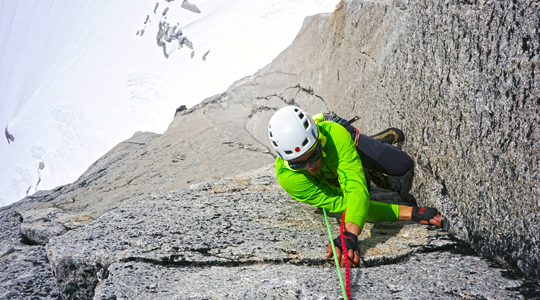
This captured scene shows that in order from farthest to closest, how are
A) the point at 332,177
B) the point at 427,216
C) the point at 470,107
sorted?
the point at 332,177 → the point at 427,216 → the point at 470,107

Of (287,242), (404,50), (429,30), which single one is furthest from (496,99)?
(287,242)

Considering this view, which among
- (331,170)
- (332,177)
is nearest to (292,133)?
(331,170)

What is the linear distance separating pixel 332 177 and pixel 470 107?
3.47 ft

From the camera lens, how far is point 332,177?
9.40 feet

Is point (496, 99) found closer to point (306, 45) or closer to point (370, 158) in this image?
point (370, 158)

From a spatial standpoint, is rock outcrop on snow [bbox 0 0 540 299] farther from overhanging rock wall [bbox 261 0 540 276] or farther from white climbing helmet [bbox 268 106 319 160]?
white climbing helmet [bbox 268 106 319 160]

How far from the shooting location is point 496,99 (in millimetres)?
2021

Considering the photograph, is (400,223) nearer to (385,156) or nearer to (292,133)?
(385,156)

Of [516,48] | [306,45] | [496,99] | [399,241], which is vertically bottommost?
[399,241]

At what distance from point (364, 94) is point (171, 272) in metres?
2.73

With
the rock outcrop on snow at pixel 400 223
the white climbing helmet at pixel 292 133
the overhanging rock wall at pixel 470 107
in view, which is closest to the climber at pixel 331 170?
the white climbing helmet at pixel 292 133

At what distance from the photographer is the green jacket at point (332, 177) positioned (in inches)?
94.5

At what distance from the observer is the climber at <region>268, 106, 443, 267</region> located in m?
2.29

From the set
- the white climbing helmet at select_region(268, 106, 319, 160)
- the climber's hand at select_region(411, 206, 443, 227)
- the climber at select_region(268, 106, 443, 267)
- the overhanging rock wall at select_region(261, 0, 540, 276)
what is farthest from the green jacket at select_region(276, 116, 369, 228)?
the overhanging rock wall at select_region(261, 0, 540, 276)
